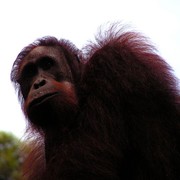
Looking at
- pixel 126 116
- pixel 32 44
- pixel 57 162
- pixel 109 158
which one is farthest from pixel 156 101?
pixel 32 44

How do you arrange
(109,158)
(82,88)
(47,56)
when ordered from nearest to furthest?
1. (109,158)
2. (82,88)
3. (47,56)

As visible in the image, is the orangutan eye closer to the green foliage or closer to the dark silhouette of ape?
the dark silhouette of ape

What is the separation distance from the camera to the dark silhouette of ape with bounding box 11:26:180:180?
5945 mm

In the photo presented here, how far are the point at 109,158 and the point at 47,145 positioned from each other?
1.10 metres

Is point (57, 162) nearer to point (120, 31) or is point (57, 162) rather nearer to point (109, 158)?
point (109, 158)

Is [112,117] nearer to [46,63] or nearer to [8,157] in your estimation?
[46,63]

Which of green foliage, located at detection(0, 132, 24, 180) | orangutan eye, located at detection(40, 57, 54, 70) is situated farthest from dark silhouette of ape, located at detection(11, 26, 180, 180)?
green foliage, located at detection(0, 132, 24, 180)

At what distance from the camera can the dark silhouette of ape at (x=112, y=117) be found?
234 inches

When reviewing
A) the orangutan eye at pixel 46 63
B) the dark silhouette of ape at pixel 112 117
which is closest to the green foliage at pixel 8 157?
the orangutan eye at pixel 46 63

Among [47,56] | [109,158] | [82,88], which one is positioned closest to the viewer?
[109,158]

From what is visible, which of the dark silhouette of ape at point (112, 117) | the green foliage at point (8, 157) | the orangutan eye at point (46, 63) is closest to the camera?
the dark silhouette of ape at point (112, 117)

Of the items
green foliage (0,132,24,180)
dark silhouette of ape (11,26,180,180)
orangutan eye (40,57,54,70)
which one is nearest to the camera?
dark silhouette of ape (11,26,180,180)

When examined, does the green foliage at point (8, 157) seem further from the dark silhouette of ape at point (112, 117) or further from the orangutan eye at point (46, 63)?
the dark silhouette of ape at point (112, 117)

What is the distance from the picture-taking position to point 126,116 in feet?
20.1
